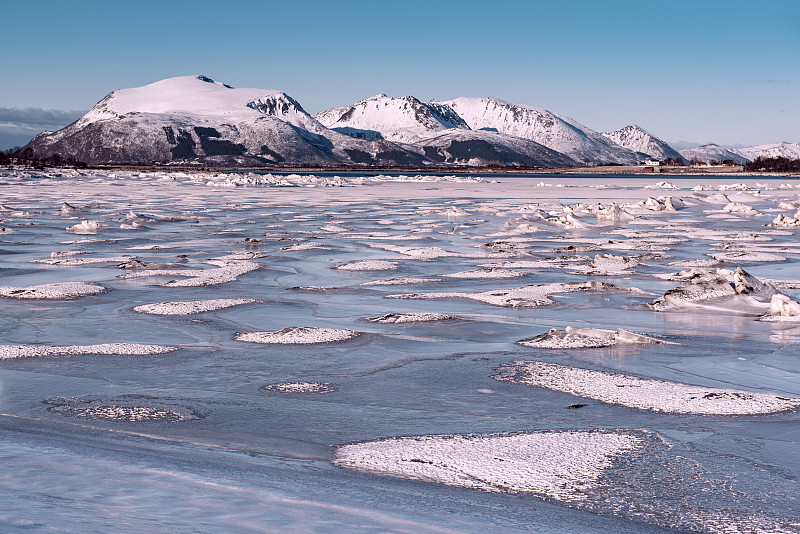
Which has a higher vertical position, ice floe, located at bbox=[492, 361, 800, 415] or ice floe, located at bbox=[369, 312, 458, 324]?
ice floe, located at bbox=[369, 312, 458, 324]

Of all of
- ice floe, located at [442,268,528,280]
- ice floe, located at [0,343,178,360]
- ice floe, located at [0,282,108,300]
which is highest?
ice floe, located at [442,268,528,280]

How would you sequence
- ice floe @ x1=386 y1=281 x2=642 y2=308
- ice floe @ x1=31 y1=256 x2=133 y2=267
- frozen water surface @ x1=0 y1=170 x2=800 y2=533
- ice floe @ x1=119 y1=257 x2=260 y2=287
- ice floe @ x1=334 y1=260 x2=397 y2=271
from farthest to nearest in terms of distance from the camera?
ice floe @ x1=31 y1=256 x2=133 y2=267, ice floe @ x1=334 y1=260 x2=397 y2=271, ice floe @ x1=119 y1=257 x2=260 y2=287, ice floe @ x1=386 y1=281 x2=642 y2=308, frozen water surface @ x1=0 y1=170 x2=800 y2=533

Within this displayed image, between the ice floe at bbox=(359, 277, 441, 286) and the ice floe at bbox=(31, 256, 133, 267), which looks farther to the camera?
the ice floe at bbox=(31, 256, 133, 267)

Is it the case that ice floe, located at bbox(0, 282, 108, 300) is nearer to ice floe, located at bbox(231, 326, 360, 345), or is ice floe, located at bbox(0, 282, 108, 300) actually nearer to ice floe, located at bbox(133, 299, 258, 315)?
ice floe, located at bbox(133, 299, 258, 315)

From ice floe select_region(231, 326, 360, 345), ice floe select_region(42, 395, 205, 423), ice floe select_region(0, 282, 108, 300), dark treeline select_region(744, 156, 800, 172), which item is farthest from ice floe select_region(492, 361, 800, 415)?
dark treeline select_region(744, 156, 800, 172)

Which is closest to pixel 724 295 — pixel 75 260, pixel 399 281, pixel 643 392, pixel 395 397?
pixel 399 281

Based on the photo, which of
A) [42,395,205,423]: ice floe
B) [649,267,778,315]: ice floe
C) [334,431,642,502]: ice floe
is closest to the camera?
[334,431,642,502]: ice floe

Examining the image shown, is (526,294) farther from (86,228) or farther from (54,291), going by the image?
(86,228)
